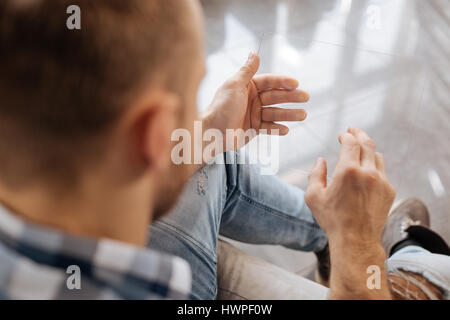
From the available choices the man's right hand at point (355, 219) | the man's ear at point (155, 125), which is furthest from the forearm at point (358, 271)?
the man's ear at point (155, 125)

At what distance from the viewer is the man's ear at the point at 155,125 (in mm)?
404

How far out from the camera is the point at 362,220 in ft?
2.26

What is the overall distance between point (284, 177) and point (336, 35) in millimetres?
706

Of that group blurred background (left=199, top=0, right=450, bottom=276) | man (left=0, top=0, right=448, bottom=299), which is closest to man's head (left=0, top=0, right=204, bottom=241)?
man (left=0, top=0, right=448, bottom=299)

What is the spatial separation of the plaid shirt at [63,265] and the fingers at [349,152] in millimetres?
423

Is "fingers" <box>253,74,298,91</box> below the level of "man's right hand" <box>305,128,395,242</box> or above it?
above

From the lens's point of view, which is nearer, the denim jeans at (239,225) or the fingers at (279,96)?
the denim jeans at (239,225)

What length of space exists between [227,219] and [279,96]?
30 centimetres

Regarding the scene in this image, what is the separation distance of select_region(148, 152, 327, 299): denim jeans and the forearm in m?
0.20

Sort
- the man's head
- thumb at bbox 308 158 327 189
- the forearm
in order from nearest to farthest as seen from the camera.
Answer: the man's head, the forearm, thumb at bbox 308 158 327 189

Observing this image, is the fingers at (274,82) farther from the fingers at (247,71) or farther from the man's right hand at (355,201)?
the man's right hand at (355,201)

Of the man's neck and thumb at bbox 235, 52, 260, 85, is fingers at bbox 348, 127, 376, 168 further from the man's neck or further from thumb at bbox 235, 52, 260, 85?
the man's neck

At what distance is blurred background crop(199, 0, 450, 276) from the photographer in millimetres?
1277

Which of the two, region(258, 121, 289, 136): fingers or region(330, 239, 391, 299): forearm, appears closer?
region(330, 239, 391, 299): forearm
